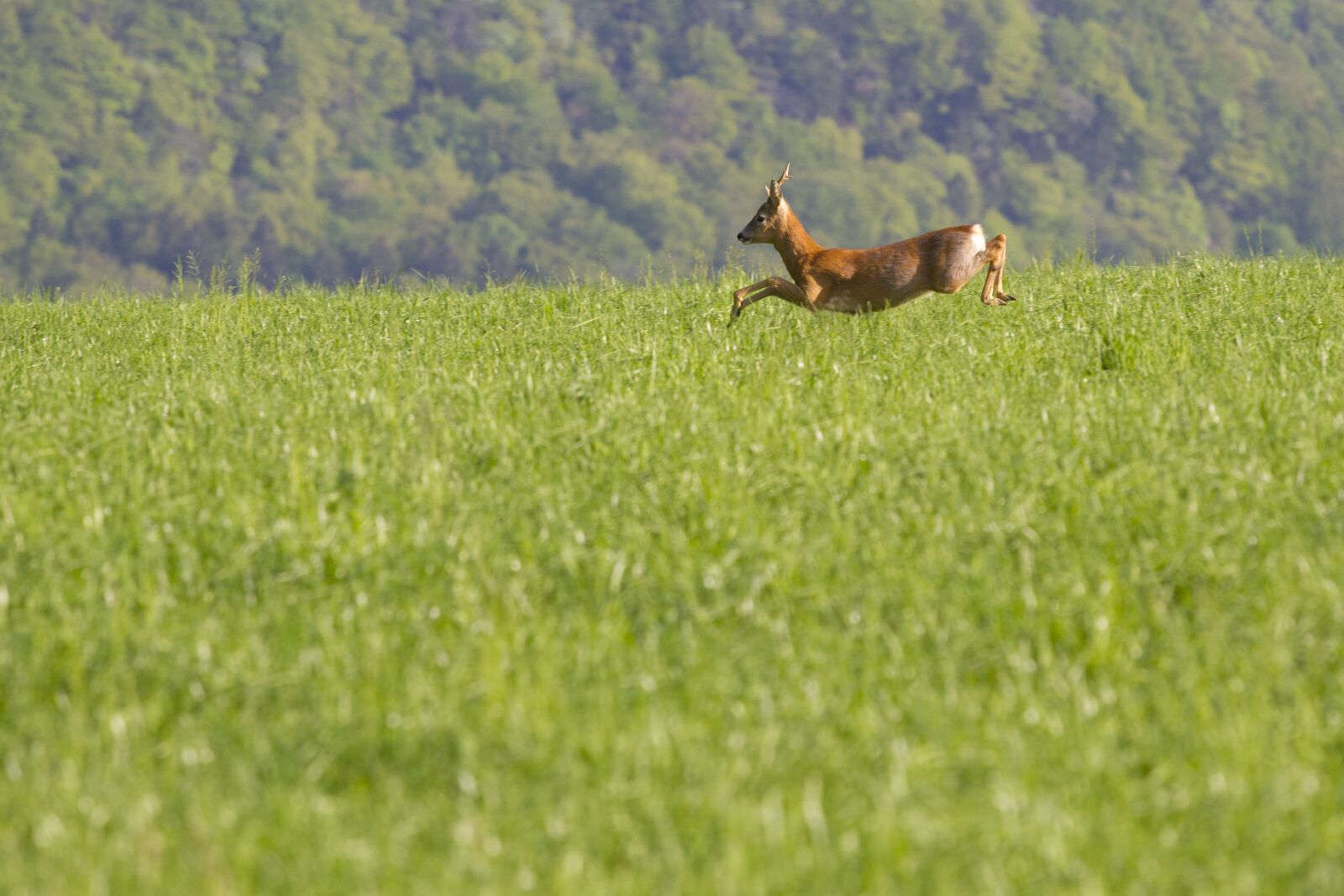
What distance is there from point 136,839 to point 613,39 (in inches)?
7134

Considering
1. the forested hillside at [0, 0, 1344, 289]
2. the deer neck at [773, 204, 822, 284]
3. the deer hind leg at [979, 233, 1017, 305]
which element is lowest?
the forested hillside at [0, 0, 1344, 289]

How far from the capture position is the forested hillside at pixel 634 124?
13638 cm

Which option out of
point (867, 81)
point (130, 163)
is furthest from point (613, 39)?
point (130, 163)

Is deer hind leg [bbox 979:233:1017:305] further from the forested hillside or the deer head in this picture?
the forested hillside

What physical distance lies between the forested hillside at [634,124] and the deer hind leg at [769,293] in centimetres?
11381

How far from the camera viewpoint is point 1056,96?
167 meters

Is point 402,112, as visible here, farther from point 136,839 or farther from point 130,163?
point 136,839

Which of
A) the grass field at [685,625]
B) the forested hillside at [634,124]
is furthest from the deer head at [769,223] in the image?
the forested hillside at [634,124]

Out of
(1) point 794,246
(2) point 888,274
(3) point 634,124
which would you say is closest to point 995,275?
(2) point 888,274

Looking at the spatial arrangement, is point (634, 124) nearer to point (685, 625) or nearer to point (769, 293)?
point (769, 293)

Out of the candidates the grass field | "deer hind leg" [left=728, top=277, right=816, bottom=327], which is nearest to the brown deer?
"deer hind leg" [left=728, top=277, right=816, bottom=327]

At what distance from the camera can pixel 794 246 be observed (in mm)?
10883

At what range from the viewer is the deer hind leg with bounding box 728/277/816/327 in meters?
10.2

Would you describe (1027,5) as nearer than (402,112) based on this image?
No
